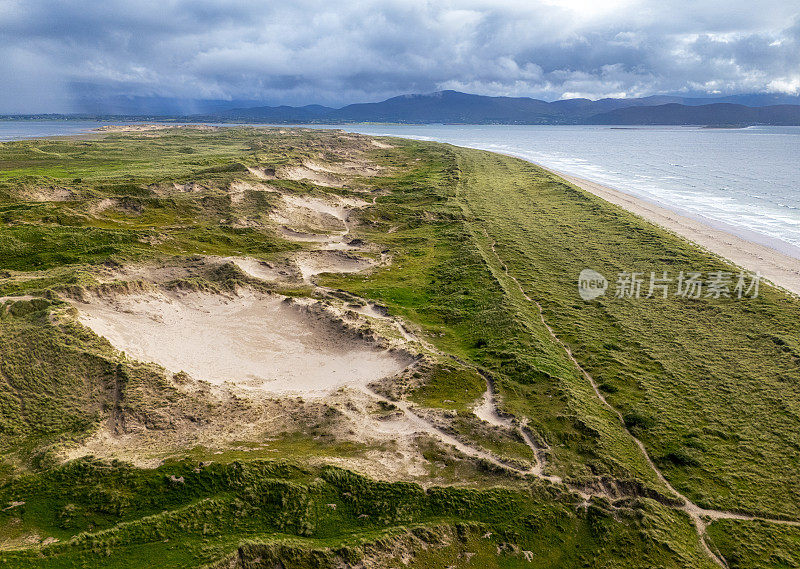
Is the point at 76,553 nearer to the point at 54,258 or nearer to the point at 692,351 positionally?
the point at 54,258

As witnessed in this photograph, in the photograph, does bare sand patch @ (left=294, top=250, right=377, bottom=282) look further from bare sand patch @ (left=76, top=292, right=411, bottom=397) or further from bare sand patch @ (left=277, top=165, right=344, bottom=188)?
bare sand patch @ (left=277, top=165, right=344, bottom=188)

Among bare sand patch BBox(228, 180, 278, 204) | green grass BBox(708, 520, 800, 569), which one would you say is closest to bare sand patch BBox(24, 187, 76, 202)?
bare sand patch BBox(228, 180, 278, 204)

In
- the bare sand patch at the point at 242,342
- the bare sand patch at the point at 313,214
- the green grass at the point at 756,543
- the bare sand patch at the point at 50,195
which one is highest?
the bare sand patch at the point at 50,195

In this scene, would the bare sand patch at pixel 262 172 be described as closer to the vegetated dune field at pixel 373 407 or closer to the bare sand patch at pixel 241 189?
the bare sand patch at pixel 241 189

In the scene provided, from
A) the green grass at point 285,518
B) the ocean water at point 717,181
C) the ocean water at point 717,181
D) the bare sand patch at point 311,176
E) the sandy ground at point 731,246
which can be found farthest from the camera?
the bare sand patch at point 311,176

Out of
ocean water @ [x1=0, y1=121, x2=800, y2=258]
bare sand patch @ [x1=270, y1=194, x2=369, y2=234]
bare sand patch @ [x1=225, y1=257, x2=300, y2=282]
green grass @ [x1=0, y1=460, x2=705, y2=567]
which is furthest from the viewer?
ocean water @ [x1=0, y1=121, x2=800, y2=258]

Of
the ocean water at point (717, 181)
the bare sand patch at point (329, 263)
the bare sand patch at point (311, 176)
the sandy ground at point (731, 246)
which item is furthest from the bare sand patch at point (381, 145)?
the bare sand patch at point (329, 263)
